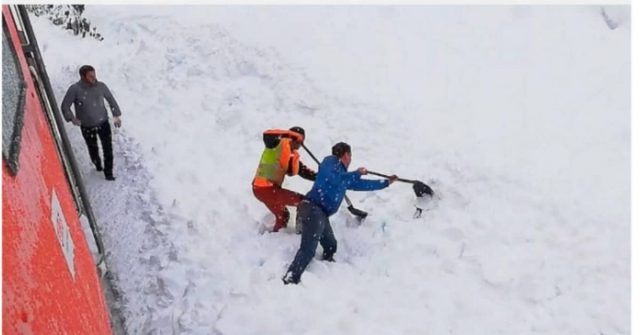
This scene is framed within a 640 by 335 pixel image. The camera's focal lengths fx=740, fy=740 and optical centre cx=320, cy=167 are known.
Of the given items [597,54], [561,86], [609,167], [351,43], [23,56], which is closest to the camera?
[23,56]

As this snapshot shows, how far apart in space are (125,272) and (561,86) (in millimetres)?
6122

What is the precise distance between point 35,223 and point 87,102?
15.4ft

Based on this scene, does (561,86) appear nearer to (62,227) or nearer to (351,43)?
(351,43)

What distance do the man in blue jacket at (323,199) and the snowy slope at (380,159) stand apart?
0.71 feet

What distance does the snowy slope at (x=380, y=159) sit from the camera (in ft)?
20.9

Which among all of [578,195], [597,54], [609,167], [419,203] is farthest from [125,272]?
[597,54]

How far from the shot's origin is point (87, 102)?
843cm

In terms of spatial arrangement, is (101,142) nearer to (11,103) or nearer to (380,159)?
(380,159)

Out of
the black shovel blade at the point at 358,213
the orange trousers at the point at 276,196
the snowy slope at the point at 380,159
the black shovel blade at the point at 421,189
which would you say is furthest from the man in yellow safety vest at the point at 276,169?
the black shovel blade at the point at 421,189

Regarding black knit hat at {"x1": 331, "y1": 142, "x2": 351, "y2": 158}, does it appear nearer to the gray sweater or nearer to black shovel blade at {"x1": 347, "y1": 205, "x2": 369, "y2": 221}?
black shovel blade at {"x1": 347, "y1": 205, "x2": 369, "y2": 221}

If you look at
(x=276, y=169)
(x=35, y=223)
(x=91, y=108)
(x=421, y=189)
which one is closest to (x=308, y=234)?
(x=276, y=169)

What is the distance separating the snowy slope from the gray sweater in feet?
2.87

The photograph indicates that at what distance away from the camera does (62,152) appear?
672 centimetres

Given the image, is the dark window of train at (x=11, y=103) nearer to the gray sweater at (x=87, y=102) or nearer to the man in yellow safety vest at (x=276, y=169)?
the man in yellow safety vest at (x=276, y=169)
